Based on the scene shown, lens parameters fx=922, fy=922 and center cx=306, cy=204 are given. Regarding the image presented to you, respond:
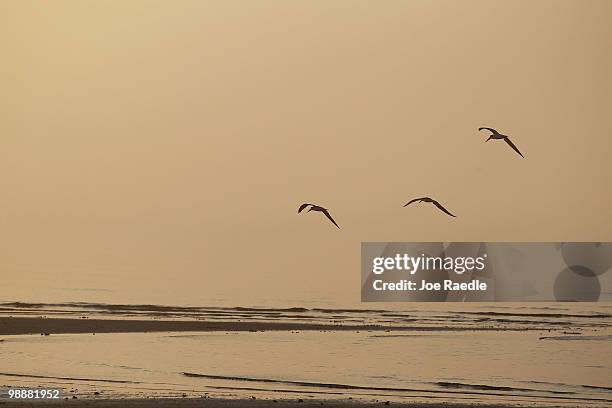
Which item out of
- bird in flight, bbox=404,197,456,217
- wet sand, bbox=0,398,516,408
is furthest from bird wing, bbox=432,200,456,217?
wet sand, bbox=0,398,516,408

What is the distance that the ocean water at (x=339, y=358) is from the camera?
316 centimetres

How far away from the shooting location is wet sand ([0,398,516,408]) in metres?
3.16

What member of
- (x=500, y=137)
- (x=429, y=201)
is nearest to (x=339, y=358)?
(x=429, y=201)

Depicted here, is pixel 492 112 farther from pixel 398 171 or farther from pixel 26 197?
pixel 26 197

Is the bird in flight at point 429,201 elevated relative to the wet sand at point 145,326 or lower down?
elevated

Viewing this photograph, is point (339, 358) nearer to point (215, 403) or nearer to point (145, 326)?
point (215, 403)

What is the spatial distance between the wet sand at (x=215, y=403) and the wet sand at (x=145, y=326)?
239 mm

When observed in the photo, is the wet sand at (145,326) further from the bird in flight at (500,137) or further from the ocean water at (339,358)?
the bird in flight at (500,137)

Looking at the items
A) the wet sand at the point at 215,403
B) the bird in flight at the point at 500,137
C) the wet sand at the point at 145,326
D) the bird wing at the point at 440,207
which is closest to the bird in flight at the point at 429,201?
the bird wing at the point at 440,207

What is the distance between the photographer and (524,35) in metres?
3.21

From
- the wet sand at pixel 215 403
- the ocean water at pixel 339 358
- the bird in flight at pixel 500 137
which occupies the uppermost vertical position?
the bird in flight at pixel 500 137

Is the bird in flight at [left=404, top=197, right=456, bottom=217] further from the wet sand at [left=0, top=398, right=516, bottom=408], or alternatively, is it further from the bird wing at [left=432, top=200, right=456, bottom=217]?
the wet sand at [left=0, top=398, right=516, bottom=408]

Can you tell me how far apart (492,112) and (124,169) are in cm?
129

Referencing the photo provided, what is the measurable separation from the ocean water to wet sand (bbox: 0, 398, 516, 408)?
2cm
